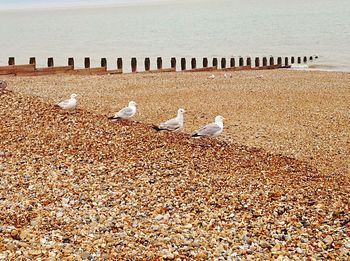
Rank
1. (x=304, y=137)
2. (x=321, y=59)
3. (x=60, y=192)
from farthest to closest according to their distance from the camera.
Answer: (x=321, y=59), (x=304, y=137), (x=60, y=192)

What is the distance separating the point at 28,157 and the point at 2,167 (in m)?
0.56

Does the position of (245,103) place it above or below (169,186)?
below

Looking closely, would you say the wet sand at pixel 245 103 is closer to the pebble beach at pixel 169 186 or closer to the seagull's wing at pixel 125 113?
the pebble beach at pixel 169 186

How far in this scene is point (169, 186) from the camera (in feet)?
24.3

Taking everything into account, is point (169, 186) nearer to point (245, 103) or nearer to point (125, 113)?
point (125, 113)

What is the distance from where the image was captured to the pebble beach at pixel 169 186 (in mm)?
5664

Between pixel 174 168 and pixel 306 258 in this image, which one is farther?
pixel 174 168

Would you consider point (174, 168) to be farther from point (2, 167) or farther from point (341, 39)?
point (341, 39)

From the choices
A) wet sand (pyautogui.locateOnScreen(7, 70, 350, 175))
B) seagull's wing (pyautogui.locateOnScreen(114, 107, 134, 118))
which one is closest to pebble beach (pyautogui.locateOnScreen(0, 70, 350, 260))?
wet sand (pyautogui.locateOnScreen(7, 70, 350, 175))

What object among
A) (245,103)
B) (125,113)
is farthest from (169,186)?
(245,103)

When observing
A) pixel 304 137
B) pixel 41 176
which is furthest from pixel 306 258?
pixel 304 137

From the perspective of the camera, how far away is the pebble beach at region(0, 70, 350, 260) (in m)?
5.66

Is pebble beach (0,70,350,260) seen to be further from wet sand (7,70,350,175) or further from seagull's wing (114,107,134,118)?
seagull's wing (114,107,134,118)

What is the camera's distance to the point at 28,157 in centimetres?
844
